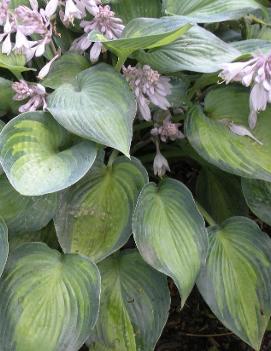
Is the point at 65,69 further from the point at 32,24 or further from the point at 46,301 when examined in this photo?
→ the point at 46,301

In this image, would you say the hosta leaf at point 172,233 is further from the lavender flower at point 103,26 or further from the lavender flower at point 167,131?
the lavender flower at point 103,26

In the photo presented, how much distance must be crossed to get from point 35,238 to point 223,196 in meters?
0.47

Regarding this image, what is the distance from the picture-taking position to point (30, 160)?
1126 millimetres

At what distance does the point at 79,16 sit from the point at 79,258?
1.58ft

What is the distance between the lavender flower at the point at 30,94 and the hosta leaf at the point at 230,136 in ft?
0.99

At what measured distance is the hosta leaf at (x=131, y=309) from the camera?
1.21 metres

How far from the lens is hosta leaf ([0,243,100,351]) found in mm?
1098

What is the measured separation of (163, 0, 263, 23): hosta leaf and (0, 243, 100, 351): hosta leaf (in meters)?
0.59

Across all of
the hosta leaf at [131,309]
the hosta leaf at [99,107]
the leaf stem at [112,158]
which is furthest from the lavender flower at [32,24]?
the hosta leaf at [131,309]

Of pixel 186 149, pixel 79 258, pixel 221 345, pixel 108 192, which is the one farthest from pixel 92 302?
pixel 221 345

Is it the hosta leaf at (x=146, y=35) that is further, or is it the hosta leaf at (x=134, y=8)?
the hosta leaf at (x=134, y=8)

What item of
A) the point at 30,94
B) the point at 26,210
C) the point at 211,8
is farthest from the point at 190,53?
the point at 26,210

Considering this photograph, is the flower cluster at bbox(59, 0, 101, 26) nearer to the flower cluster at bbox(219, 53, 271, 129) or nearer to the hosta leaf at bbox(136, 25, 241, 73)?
the hosta leaf at bbox(136, 25, 241, 73)

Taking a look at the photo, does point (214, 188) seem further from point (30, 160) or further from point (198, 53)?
point (30, 160)
